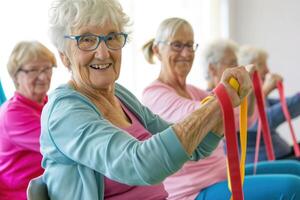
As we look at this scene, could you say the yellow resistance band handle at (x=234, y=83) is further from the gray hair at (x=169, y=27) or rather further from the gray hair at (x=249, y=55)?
the gray hair at (x=249, y=55)

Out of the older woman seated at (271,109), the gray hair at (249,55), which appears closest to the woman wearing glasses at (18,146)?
the older woman seated at (271,109)

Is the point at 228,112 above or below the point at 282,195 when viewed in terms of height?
above

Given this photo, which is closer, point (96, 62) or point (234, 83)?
point (234, 83)

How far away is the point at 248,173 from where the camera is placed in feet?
7.26

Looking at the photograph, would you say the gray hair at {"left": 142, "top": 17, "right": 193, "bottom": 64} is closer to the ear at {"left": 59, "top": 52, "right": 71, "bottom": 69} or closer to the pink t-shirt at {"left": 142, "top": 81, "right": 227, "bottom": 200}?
the pink t-shirt at {"left": 142, "top": 81, "right": 227, "bottom": 200}

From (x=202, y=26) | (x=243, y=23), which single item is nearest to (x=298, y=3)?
(x=243, y=23)

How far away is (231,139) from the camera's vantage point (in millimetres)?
1163

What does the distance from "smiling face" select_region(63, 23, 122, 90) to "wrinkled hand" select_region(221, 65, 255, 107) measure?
1.11 ft

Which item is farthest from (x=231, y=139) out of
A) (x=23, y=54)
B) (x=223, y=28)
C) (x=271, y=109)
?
(x=223, y=28)

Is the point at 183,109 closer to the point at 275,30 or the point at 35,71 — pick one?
the point at 35,71

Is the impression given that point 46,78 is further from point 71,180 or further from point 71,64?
point 71,180

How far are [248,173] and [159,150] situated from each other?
1.23 meters

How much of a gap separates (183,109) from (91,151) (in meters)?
0.91

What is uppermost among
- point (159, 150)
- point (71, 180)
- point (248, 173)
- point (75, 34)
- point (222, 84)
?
point (75, 34)
